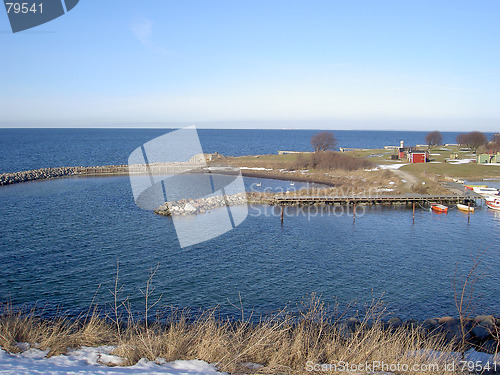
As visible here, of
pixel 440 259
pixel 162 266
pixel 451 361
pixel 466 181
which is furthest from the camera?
pixel 466 181

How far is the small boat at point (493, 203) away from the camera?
3567 cm

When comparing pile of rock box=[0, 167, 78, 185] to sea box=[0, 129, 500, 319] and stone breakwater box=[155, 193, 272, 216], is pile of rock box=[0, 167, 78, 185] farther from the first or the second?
stone breakwater box=[155, 193, 272, 216]

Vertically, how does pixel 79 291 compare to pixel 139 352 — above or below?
below

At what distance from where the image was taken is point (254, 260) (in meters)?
21.3

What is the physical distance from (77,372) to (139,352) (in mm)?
1091

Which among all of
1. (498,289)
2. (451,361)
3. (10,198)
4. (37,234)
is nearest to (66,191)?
(10,198)

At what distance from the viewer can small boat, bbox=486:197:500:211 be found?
3567 centimetres

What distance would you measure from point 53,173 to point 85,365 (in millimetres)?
57684

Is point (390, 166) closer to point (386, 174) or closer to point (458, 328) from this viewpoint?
point (386, 174)

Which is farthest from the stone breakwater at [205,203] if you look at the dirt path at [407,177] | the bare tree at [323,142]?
→ the bare tree at [323,142]

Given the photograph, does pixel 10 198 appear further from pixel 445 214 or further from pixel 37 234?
pixel 445 214

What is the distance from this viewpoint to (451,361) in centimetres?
711

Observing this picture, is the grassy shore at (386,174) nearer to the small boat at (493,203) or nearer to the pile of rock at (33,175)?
the small boat at (493,203)

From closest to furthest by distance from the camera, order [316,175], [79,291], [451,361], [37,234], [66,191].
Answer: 1. [451,361]
2. [79,291]
3. [37,234]
4. [66,191]
5. [316,175]
